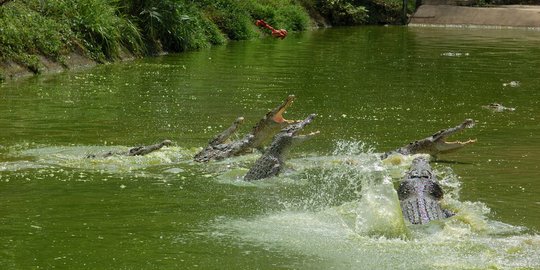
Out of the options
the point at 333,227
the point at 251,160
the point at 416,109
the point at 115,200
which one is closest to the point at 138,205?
the point at 115,200

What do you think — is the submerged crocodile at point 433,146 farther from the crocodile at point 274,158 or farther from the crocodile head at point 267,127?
the crocodile head at point 267,127

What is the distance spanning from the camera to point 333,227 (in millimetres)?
8781

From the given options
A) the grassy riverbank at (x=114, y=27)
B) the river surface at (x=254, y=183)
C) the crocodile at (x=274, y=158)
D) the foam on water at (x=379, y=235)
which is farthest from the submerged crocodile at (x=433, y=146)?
the grassy riverbank at (x=114, y=27)

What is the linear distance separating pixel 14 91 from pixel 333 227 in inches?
425

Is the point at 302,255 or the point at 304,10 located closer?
the point at 302,255

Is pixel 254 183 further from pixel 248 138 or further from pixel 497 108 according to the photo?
pixel 497 108

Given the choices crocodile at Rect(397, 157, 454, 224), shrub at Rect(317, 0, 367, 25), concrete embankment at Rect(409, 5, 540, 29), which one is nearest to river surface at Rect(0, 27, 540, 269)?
crocodile at Rect(397, 157, 454, 224)

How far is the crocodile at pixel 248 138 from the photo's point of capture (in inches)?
469

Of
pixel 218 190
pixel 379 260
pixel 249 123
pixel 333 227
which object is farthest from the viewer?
pixel 249 123

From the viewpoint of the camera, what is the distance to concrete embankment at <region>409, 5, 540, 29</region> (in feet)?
140

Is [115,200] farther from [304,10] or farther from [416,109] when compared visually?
[304,10]

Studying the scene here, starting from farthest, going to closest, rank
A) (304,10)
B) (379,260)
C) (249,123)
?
1. (304,10)
2. (249,123)
3. (379,260)

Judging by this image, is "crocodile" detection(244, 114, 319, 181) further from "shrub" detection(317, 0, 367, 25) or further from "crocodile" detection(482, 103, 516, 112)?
"shrub" detection(317, 0, 367, 25)

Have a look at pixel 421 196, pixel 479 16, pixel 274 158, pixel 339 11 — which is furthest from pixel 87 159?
pixel 479 16
